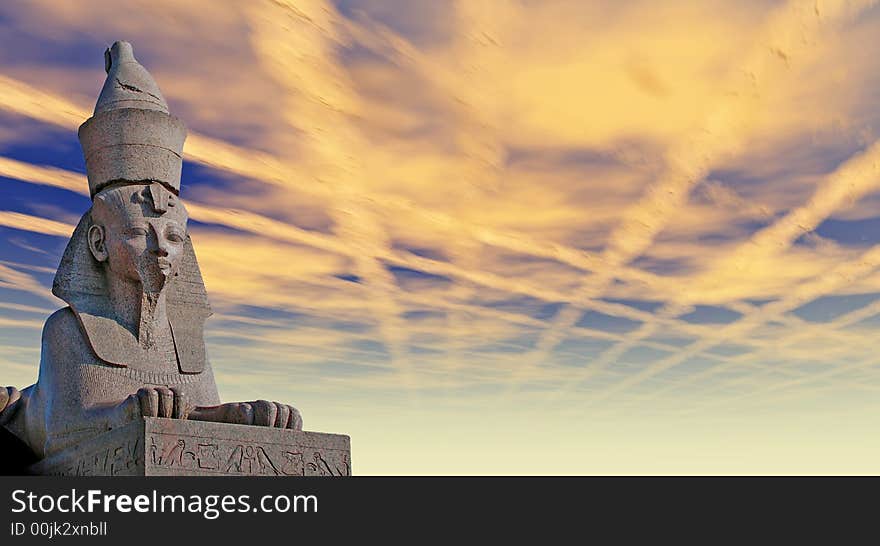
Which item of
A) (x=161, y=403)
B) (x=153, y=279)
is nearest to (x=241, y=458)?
(x=161, y=403)

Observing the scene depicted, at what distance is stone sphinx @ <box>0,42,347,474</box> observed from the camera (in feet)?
24.8

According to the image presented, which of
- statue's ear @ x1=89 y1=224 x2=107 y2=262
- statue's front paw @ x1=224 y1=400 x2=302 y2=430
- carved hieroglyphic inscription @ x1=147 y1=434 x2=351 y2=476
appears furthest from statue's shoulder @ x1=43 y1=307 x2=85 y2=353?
carved hieroglyphic inscription @ x1=147 y1=434 x2=351 y2=476

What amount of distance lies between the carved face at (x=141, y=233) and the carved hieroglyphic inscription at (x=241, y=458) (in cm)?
172

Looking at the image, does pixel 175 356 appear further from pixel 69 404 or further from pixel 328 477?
pixel 328 477

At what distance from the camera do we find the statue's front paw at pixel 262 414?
22.7 feet

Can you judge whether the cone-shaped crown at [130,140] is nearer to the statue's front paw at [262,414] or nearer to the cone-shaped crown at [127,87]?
the cone-shaped crown at [127,87]

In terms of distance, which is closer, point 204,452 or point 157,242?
point 204,452

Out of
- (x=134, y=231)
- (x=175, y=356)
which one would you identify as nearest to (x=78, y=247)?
(x=134, y=231)

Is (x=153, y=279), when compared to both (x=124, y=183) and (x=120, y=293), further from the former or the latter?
(x=124, y=183)

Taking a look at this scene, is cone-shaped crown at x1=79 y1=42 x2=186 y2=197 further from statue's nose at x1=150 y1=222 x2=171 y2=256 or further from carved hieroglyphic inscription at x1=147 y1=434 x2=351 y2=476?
carved hieroglyphic inscription at x1=147 y1=434 x2=351 y2=476

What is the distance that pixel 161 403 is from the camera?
21.7 feet

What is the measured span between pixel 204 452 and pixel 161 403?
0.40 metres

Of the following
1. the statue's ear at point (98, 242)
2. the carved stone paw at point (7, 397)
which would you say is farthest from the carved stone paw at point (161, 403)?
the carved stone paw at point (7, 397)

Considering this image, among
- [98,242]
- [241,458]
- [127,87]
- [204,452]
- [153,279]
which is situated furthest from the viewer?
[127,87]
